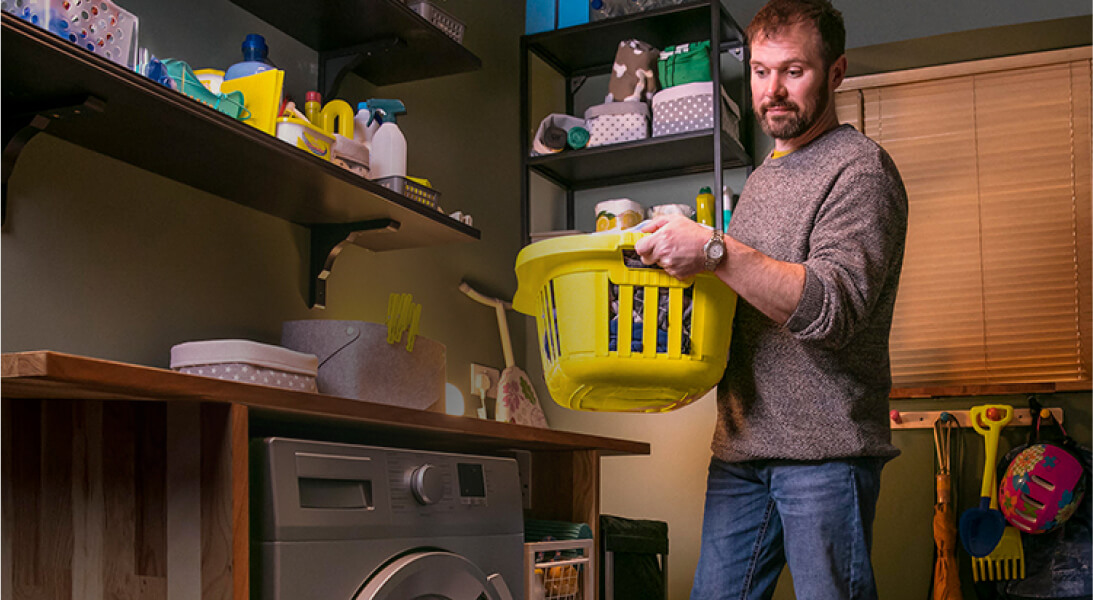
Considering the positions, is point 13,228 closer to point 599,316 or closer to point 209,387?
point 209,387

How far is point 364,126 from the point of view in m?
2.51

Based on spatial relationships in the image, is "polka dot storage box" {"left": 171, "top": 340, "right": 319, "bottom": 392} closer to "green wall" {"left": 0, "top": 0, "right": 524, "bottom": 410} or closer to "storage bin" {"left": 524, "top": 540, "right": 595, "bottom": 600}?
"green wall" {"left": 0, "top": 0, "right": 524, "bottom": 410}

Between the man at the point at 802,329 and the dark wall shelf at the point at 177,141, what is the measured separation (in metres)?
0.87

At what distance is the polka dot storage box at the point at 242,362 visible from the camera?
192cm

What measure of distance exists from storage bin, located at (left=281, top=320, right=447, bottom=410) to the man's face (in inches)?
39.9

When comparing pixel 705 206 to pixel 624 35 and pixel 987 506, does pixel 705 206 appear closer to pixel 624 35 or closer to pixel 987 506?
pixel 624 35

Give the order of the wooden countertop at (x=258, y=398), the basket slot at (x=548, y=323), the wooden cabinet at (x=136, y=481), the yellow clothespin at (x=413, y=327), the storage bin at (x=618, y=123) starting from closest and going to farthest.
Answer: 1. the wooden countertop at (x=258, y=398)
2. the wooden cabinet at (x=136, y=481)
3. the basket slot at (x=548, y=323)
4. the yellow clothespin at (x=413, y=327)
5. the storage bin at (x=618, y=123)

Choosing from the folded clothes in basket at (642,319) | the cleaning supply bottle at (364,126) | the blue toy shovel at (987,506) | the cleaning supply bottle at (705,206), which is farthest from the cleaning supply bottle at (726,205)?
the folded clothes in basket at (642,319)

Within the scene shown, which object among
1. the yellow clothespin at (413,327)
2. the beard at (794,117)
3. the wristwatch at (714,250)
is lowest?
the yellow clothespin at (413,327)

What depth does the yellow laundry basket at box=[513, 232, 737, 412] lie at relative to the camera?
1544 millimetres

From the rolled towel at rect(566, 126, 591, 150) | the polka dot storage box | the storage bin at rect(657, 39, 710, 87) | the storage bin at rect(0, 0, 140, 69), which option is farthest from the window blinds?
the storage bin at rect(0, 0, 140, 69)

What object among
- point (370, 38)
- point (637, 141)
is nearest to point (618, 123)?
point (637, 141)

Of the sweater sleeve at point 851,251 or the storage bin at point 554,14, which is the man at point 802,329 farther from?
the storage bin at point 554,14

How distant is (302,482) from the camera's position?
5.42 ft
